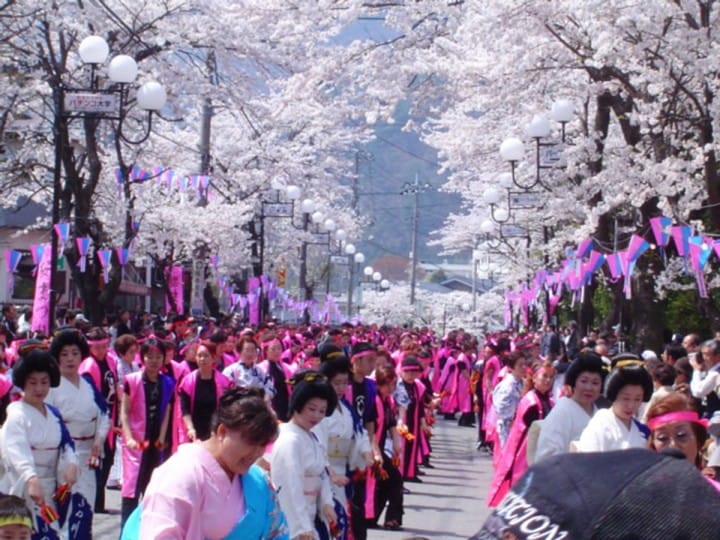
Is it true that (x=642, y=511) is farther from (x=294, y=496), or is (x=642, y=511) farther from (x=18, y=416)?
(x=18, y=416)

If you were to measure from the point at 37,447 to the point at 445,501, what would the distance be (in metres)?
7.96

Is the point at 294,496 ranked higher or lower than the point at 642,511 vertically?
lower

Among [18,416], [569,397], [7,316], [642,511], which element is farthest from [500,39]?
[642,511]

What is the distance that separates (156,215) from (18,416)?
1016 inches

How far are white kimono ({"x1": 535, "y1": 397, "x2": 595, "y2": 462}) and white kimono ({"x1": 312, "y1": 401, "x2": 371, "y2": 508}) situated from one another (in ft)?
4.90

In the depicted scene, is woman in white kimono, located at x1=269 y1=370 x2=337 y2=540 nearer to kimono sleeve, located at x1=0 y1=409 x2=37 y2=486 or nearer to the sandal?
kimono sleeve, located at x1=0 y1=409 x2=37 y2=486

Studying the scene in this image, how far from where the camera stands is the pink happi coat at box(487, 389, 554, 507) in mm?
9242

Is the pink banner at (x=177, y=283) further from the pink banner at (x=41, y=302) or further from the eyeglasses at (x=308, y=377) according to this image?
the eyeglasses at (x=308, y=377)

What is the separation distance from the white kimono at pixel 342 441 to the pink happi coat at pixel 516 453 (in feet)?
4.05

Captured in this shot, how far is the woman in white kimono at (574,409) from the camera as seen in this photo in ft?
24.4

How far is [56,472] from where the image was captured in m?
7.59

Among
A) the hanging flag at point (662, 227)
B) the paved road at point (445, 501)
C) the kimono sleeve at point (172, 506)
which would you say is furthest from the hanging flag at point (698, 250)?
the kimono sleeve at point (172, 506)

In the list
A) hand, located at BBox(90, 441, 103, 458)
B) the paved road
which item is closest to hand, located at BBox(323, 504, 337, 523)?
the paved road

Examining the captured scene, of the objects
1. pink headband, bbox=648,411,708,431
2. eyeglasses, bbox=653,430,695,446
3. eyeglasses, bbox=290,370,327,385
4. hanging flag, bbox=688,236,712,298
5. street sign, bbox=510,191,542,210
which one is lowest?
eyeglasses, bbox=653,430,695,446
